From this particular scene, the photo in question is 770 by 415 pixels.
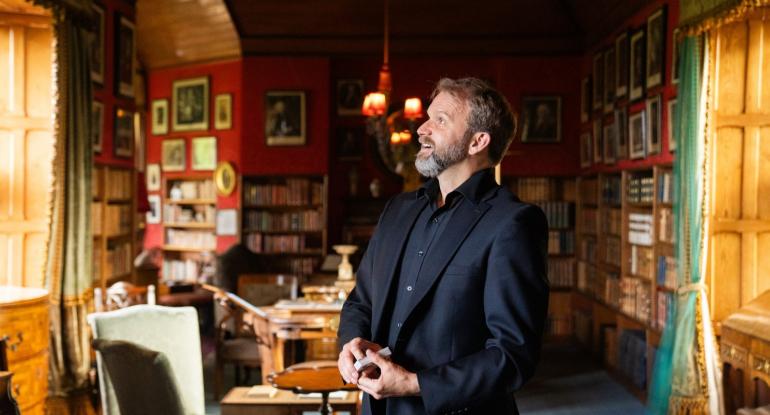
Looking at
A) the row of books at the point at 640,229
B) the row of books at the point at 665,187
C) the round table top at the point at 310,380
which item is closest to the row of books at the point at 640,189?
the row of books at the point at 640,229

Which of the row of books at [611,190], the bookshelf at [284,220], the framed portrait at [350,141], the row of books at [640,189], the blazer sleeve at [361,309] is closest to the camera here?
the blazer sleeve at [361,309]

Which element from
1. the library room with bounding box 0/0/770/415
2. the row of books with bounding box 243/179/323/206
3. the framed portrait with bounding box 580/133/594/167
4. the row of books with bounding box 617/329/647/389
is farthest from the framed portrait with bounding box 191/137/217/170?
the row of books with bounding box 617/329/647/389

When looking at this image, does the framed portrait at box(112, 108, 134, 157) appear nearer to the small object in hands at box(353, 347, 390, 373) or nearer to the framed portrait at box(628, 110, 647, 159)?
the framed portrait at box(628, 110, 647, 159)

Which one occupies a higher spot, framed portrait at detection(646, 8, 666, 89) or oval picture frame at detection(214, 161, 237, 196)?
framed portrait at detection(646, 8, 666, 89)

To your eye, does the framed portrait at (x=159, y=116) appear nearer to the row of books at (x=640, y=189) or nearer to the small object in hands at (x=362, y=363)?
the row of books at (x=640, y=189)

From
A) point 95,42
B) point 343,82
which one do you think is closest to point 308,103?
point 343,82

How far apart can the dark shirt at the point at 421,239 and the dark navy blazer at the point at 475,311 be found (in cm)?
2

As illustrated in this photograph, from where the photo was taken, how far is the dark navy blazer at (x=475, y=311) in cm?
202

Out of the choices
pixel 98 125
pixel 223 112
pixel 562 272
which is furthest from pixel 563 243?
pixel 98 125

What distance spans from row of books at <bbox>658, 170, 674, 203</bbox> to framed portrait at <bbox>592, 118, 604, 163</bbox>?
2187 millimetres

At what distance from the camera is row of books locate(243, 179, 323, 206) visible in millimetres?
10883

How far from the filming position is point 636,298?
306 inches

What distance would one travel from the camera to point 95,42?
23.1 ft

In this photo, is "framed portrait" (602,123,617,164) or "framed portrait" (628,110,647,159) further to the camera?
"framed portrait" (602,123,617,164)
